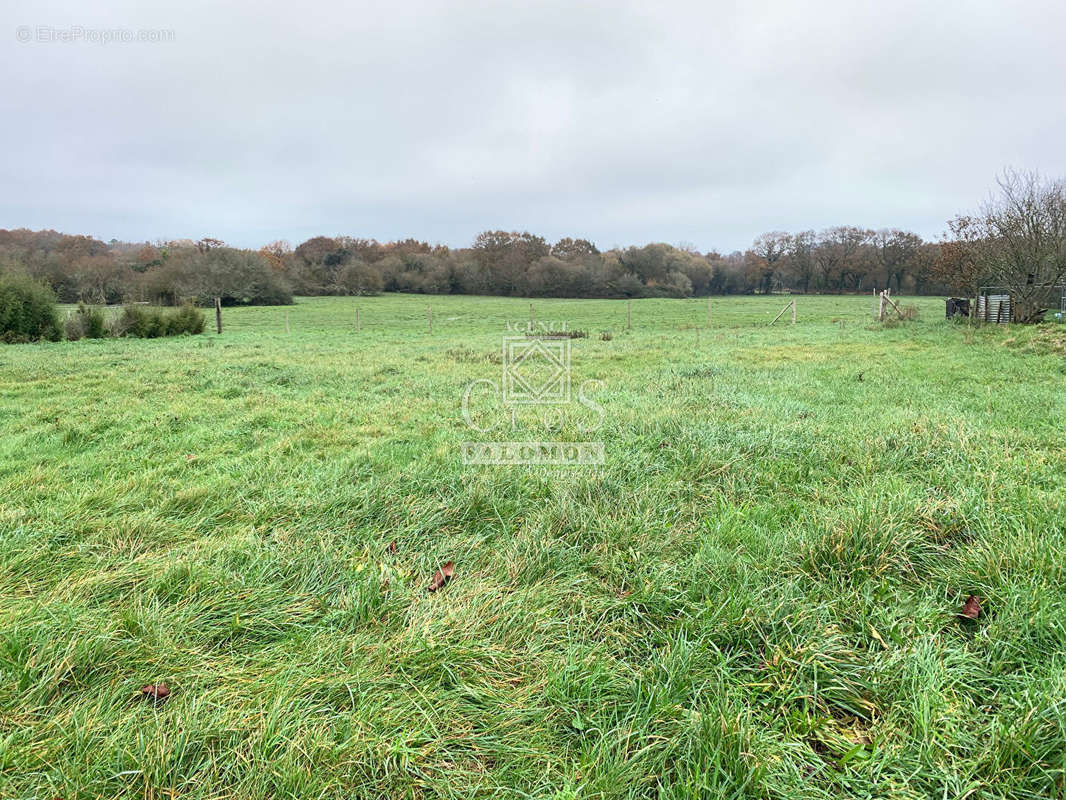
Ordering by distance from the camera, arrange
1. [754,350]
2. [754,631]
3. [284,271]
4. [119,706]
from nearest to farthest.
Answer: [119,706], [754,631], [754,350], [284,271]

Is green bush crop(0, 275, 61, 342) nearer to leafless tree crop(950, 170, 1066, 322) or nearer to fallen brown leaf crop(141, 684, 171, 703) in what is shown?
fallen brown leaf crop(141, 684, 171, 703)

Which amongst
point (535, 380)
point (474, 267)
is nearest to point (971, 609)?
point (535, 380)

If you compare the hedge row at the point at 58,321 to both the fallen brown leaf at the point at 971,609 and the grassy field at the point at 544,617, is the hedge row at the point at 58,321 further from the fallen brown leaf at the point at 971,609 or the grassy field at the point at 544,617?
the fallen brown leaf at the point at 971,609

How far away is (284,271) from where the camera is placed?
5866 centimetres

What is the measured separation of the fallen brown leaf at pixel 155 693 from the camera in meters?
1.68

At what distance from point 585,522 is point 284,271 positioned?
6521 cm

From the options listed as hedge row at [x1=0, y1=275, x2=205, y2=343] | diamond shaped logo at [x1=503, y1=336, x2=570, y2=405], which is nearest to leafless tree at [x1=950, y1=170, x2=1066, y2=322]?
diamond shaped logo at [x1=503, y1=336, x2=570, y2=405]

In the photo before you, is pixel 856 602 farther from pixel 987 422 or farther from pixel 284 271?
pixel 284 271

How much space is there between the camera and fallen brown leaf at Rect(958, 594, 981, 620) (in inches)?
79.4

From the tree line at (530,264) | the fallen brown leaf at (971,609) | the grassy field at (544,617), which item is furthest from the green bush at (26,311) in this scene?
the tree line at (530,264)

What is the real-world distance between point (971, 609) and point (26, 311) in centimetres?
2466

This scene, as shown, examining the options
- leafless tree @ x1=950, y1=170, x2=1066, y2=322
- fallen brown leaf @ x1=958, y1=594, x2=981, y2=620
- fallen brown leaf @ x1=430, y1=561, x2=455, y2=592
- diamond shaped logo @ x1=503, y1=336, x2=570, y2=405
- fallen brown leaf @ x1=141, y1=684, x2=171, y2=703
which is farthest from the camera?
leafless tree @ x1=950, y1=170, x2=1066, y2=322

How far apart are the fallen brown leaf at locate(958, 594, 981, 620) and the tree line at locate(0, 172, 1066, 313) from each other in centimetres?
4234

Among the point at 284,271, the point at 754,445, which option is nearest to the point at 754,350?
the point at 754,445
